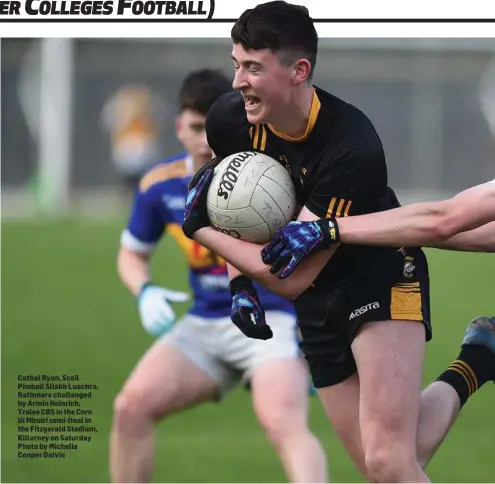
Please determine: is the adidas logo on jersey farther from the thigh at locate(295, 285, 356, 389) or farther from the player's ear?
the player's ear

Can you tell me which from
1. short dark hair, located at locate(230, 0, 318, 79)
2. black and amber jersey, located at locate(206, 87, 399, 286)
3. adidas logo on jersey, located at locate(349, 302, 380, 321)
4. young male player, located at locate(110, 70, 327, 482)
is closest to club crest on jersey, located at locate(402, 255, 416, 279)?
black and amber jersey, located at locate(206, 87, 399, 286)

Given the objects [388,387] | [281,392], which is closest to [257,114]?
[388,387]

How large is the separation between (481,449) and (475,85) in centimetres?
2322

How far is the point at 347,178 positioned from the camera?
473cm

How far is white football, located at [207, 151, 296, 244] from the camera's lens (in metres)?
4.83

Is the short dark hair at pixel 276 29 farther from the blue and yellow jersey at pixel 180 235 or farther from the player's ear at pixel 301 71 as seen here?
the blue and yellow jersey at pixel 180 235

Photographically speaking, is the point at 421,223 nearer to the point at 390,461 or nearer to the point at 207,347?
the point at 390,461

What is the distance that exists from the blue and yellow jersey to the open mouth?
6.17 feet

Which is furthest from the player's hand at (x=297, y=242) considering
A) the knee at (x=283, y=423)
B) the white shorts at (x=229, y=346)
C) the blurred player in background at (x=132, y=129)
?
the blurred player in background at (x=132, y=129)

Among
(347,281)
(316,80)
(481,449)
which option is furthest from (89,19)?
(316,80)

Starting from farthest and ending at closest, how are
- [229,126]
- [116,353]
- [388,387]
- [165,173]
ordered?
[116,353]
[165,173]
[229,126]
[388,387]

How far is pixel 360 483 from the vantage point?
695cm

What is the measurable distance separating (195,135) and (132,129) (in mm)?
24418

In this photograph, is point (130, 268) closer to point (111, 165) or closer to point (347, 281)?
point (347, 281)
